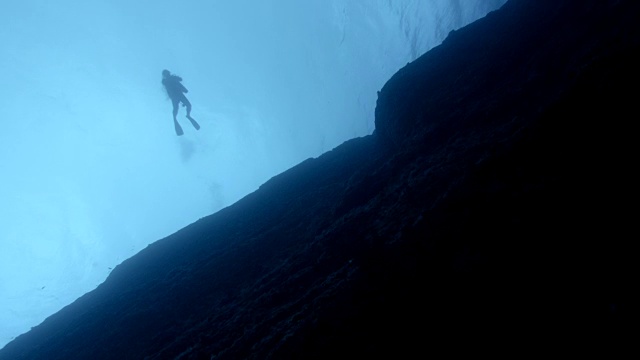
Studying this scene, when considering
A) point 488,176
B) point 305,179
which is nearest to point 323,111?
point 305,179

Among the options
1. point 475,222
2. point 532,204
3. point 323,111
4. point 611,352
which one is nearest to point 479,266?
point 475,222

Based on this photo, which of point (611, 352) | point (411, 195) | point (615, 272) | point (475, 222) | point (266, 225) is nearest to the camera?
point (611, 352)

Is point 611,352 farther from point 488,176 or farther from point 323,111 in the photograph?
point 323,111

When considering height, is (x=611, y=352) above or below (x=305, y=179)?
below

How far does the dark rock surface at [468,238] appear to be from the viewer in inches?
94.8

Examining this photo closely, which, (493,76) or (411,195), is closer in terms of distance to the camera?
(411,195)

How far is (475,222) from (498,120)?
198 centimetres

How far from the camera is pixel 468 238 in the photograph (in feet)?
9.63

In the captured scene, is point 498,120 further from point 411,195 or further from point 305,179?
point 305,179

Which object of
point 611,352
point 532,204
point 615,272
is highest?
point 532,204

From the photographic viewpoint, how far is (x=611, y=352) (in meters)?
2.01

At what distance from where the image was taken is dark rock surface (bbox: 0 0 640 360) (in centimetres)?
241

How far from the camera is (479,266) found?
271 centimetres

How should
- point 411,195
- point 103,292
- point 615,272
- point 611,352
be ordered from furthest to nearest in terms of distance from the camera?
point 103,292 → point 411,195 → point 615,272 → point 611,352
